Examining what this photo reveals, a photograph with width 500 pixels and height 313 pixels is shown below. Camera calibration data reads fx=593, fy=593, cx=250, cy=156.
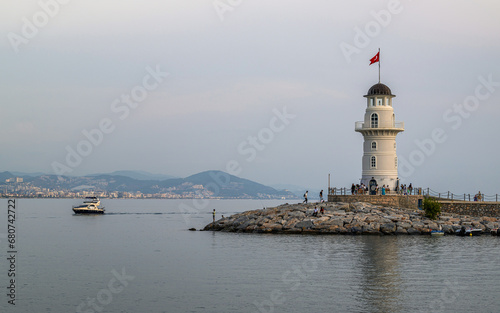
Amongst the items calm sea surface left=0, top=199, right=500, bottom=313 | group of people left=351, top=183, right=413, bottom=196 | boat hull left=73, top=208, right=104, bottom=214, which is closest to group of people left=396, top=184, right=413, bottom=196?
group of people left=351, top=183, right=413, bottom=196

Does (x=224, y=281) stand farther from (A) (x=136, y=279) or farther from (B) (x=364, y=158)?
(B) (x=364, y=158)

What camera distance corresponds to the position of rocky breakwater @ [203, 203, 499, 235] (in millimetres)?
52031

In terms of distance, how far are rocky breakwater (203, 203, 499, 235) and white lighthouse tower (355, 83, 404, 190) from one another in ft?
14.6

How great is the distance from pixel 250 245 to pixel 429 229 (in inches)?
677

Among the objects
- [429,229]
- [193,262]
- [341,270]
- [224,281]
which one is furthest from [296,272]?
[429,229]

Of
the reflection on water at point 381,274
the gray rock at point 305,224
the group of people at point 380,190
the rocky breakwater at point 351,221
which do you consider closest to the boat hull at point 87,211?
the rocky breakwater at point 351,221

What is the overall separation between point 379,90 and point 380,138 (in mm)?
4971

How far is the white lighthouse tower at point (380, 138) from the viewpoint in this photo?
6034 centimetres

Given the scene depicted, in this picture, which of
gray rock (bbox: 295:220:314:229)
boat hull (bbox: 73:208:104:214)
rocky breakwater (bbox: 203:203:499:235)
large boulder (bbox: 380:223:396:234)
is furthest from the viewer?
boat hull (bbox: 73:208:104:214)

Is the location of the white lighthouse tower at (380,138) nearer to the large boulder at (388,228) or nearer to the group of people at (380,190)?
the group of people at (380,190)

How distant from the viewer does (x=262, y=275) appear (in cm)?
3297

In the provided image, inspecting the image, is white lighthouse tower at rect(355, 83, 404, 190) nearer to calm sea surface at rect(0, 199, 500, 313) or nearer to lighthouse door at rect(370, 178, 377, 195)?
lighthouse door at rect(370, 178, 377, 195)

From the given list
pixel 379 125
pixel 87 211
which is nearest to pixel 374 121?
pixel 379 125

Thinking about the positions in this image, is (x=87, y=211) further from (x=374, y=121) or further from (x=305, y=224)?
(x=305, y=224)
